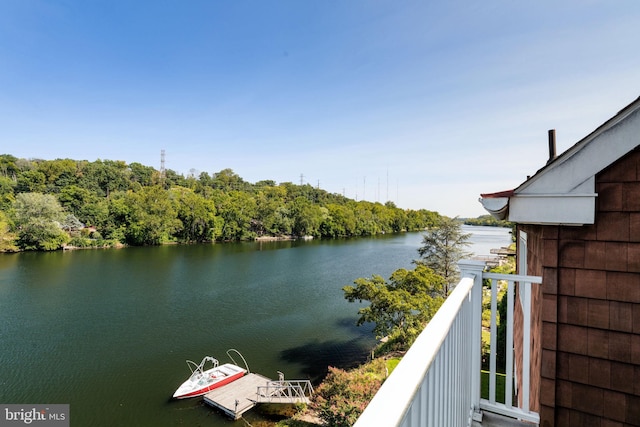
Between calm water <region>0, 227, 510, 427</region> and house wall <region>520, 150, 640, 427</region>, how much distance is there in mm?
6884

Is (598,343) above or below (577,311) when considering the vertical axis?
below

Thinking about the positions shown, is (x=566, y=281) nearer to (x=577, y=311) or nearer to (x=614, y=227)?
(x=577, y=311)

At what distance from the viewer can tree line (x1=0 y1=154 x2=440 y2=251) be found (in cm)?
2676

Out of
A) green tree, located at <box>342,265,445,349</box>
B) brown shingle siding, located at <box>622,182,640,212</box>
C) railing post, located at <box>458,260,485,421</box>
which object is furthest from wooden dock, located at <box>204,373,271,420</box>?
brown shingle siding, located at <box>622,182,640,212</box>

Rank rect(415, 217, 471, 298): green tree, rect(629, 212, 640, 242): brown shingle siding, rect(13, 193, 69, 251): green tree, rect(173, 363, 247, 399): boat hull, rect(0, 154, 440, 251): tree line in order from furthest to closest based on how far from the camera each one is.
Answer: rect(0, 154, 440, 251): tree line < rect(13, 193, 69, 251): green tree < rect(415, 217, 471, 298): green tree < rect(173, 363, 247, 399): boat hull < rect(629, 212, 640, 242): brown shingle siding

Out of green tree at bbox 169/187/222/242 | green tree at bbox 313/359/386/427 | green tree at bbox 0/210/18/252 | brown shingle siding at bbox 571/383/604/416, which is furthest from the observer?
green tree at bbox 169/187/222/242

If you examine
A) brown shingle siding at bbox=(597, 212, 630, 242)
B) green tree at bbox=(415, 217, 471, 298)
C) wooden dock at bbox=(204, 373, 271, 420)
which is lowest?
wooden dock at bbox=(204, 373, 271, 420)

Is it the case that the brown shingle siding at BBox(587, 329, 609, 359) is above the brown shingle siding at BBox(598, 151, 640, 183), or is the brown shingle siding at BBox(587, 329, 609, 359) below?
below

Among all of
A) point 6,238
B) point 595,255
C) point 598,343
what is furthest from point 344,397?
point 6,238

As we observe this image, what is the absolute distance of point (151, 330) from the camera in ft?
37.4

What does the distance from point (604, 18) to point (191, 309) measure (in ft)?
47.3

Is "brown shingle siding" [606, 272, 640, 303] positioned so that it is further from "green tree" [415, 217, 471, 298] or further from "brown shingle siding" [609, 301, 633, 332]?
"green tree" [415, 217, 471, 298]

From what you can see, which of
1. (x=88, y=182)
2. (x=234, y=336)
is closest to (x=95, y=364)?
(x=234, y=336)

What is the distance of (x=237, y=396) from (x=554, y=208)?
782cm
